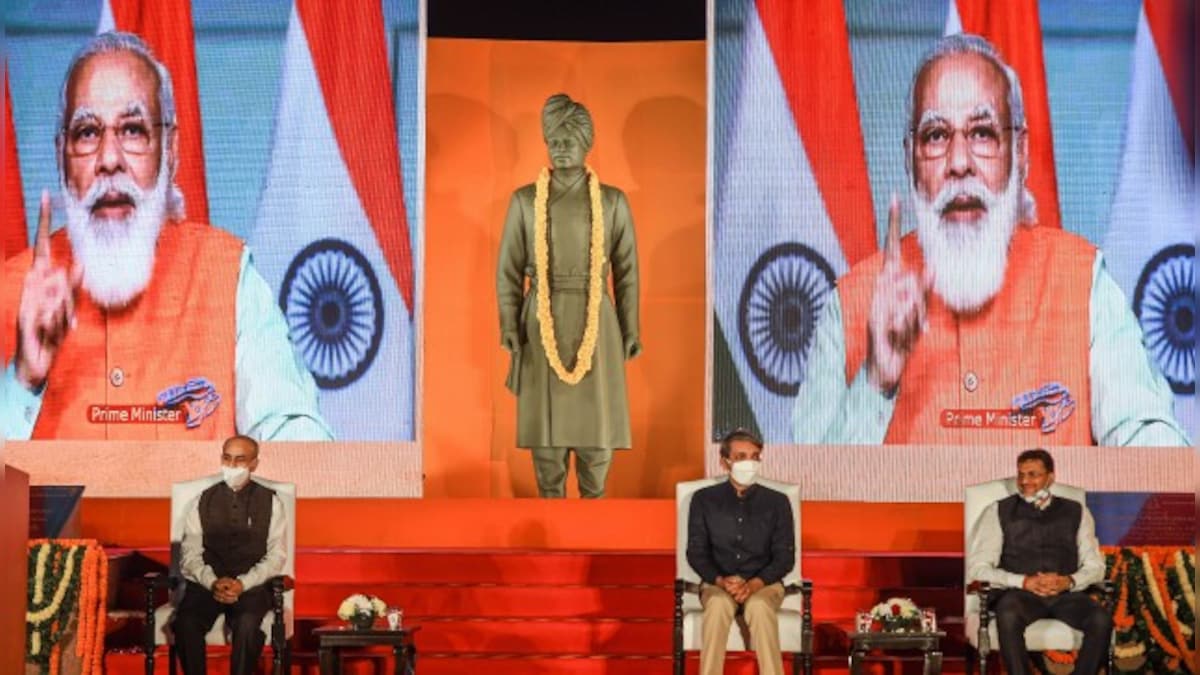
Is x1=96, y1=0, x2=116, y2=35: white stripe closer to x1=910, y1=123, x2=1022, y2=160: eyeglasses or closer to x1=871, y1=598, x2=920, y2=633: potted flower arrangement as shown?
x1=910, y1=123, x2=1022, y2=160: eyeglasses

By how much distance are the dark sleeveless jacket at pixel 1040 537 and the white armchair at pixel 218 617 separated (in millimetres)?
2701

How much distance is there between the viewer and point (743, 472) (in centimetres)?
651

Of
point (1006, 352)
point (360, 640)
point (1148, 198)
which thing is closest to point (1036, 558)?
point (1006, 352)

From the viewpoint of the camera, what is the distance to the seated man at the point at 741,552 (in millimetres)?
6098

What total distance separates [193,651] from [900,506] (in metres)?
3.56

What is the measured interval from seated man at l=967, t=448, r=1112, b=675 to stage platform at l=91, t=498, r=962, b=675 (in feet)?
1.91

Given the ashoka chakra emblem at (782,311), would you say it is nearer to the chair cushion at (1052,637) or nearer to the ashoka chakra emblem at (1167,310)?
the ashoka chakra emblem at (1167,310)

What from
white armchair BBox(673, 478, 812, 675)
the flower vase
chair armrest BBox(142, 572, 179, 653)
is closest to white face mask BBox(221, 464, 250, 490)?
chair armrest BBox(142, 572, 179, 653)

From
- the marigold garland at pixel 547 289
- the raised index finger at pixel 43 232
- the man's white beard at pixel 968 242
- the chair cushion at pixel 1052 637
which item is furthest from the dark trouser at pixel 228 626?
the man's white beard at pixel 968 242

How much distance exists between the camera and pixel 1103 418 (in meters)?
8.31

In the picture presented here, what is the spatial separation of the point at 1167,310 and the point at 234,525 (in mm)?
4668

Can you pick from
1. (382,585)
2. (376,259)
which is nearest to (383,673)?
(382,585)

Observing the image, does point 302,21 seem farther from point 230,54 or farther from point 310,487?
point 310,487

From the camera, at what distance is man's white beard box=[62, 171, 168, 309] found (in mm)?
8445
